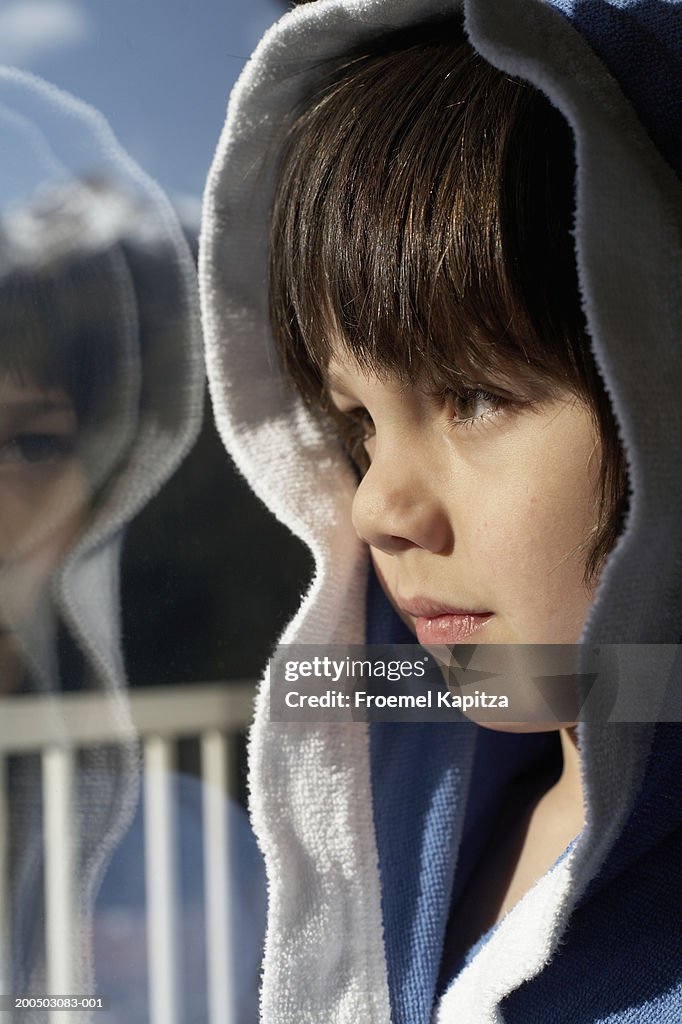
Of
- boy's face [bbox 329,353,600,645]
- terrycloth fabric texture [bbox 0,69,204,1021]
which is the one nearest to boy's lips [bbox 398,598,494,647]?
boy's face [bbox 329,353,600,645]

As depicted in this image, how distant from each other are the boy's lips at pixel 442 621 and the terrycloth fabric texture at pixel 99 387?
0.14 m

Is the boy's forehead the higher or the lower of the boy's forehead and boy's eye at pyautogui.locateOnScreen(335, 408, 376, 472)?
the higher

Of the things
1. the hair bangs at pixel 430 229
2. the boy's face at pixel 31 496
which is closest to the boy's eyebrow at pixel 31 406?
the boy's face at pixel 31 496

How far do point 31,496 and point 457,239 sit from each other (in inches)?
8.7

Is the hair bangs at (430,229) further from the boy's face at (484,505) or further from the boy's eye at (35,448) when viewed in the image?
the boy's eye at (35,448)

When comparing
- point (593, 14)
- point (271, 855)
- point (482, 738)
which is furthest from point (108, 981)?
point (593, 14)

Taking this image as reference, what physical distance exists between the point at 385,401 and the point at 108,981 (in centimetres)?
28

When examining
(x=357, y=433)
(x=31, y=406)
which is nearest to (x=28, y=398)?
(x=31, y=406)

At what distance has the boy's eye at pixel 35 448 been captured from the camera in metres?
0.46

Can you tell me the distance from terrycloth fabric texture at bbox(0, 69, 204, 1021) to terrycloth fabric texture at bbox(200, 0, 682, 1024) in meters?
0.03

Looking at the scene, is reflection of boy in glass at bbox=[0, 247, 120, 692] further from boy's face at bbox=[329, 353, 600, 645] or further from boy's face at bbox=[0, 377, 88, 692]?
boy's face at bbox=[329, 353, 600, 645]

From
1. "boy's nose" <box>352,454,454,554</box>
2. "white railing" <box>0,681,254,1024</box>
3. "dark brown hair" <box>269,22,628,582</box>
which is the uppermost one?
"dark brown hair" <box>269,22,628,582</box>

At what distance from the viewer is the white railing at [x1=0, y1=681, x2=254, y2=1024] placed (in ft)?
1.52

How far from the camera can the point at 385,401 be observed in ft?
1.43
